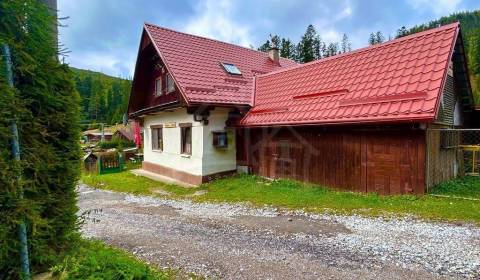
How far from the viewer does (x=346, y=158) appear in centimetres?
898

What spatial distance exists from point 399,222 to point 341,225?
1.16 metres

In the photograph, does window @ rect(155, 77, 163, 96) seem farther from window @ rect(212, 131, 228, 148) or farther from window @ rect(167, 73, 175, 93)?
window @ rect(212, 131, 228, 148)

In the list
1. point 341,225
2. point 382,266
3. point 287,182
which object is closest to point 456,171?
point 287,182

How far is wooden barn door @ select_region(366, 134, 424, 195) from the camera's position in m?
7.63

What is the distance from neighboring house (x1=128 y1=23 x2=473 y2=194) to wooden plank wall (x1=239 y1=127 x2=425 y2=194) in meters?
0.03

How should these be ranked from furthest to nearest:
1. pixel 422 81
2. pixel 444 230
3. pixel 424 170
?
1. pixel 422 81
2. pixel 424 170
3. pixel 444 230

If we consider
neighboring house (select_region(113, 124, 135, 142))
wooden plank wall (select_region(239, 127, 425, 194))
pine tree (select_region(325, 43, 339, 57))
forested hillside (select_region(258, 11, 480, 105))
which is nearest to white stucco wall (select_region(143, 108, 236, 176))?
wooden plank wall (select_region(239, 127, 425, 194))

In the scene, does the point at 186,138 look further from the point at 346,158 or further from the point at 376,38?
the point at 376,38

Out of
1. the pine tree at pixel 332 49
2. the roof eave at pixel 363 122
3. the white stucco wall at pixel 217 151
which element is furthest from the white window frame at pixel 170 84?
the pine tree at pixel 332 49

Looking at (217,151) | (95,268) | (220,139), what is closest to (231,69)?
(220,139)

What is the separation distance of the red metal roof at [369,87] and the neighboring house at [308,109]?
0.04 metres

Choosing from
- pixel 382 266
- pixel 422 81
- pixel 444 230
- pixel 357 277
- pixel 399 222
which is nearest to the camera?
pixel 357 277

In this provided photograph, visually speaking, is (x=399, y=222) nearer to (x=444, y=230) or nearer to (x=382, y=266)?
(x=444, y=230)

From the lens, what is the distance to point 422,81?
8008 mm
